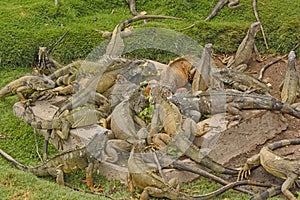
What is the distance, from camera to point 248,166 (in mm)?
8242

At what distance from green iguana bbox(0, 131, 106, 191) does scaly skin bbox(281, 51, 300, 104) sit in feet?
10.5

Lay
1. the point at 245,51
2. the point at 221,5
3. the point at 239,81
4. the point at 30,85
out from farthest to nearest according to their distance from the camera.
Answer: the point at 221,5 < the point at 245,51 < the point at 239,81 < the point at 30,85

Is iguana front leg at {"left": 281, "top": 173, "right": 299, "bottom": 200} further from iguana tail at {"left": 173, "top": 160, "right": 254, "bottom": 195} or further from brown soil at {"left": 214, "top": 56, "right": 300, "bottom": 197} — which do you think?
iguana tail at {"left": 173, "top": 160, "right": 254, "bottom": 195}

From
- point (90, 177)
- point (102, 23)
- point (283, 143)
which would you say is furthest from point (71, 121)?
point (102, 23)

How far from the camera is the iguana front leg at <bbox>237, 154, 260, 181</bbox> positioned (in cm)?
822

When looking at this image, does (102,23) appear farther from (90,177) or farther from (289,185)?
(289,185)

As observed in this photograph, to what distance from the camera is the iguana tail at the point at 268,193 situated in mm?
7598

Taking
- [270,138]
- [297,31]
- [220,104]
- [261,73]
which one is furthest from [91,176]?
[297,31]

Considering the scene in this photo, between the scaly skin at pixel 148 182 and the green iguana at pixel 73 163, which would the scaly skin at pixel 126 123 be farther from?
the scaly skin at pixel 148 182

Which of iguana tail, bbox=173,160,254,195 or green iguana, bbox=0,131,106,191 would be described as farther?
green iguana, bbox=0,131,106,191

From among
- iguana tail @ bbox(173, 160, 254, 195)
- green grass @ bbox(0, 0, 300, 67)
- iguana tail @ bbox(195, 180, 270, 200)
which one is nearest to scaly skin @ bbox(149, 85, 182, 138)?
iguana tail @ bbox(173, 160, 254, 195)

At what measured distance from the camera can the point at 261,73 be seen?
11125 mm

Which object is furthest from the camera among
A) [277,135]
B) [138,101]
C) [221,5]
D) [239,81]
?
[221,5]

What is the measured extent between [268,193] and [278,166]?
1.35ft
